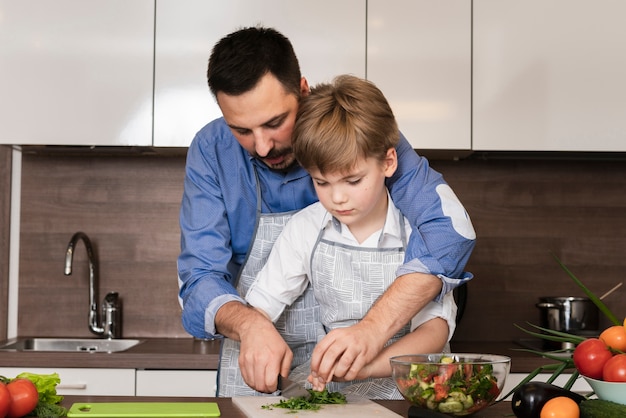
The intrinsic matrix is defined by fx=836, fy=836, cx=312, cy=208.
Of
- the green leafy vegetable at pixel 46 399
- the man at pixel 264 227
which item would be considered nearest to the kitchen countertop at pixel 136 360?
the man at pixel 264 227

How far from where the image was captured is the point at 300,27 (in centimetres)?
253

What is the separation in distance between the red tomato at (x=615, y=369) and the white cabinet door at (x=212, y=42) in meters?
1.62

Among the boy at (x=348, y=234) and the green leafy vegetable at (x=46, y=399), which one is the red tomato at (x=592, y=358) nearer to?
the boy at (x=348, y=234)

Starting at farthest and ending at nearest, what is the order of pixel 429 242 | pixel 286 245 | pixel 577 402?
pixel 286 245, pixel 429 242, pixel 577 402

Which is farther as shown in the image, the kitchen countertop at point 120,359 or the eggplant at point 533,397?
the kitchen countertop at point 120,359

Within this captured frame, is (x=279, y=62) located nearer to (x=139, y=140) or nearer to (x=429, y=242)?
(x=429, y=242)

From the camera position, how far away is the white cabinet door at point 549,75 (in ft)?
8.34

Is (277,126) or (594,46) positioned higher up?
(594,46)

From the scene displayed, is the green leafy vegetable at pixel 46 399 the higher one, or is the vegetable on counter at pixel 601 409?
the vegetable on counter at pixel 601 409

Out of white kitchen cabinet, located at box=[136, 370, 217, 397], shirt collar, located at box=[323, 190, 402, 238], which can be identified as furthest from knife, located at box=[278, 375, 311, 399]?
white kitchen cabinet, located at box=[136, 370, 217, 397]

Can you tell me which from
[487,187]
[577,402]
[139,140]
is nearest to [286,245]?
[577,402]

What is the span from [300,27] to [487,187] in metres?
0.85

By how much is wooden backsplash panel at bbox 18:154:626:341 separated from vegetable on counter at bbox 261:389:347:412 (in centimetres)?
156

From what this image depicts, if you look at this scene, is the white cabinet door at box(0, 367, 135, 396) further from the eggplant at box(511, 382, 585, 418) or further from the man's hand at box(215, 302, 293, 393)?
the eggplant at box(511, 382, 585, 418)
